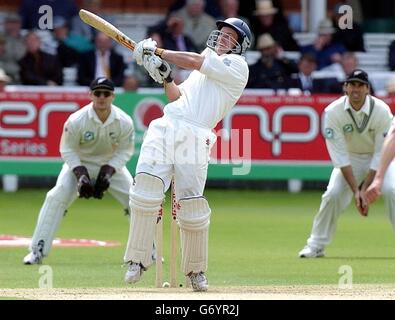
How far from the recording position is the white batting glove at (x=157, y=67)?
10.4 m

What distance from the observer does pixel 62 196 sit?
13.3 metres

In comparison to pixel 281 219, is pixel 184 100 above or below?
above

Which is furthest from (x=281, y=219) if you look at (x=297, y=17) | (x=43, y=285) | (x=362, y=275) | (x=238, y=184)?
(x=297, y=17)

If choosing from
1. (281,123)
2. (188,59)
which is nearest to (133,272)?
(188,59)

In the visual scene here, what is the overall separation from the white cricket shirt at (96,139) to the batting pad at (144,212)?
A: 2939 mm

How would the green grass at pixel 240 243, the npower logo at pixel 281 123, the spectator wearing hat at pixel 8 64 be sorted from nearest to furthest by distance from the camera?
the green grass at pixel 240 243, the npower logo at pixel 281 123, the spectator wearing hat at pixel 8 64

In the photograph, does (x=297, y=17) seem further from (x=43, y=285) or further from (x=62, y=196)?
(x=43, y=285)

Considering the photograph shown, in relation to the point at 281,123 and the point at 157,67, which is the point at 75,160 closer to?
the point at 157,67

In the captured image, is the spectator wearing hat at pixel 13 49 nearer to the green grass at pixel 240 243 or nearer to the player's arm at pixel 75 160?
the green grass at pixel 240 243

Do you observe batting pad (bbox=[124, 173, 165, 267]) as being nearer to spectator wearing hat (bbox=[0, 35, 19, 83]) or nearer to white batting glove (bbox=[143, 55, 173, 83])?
white batting glove (bbox=[143, 55, 173, 83])

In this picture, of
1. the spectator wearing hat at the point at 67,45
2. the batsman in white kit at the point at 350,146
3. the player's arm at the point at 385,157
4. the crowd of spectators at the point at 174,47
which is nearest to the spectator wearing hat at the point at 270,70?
the crowd of spectators at the point at 174,47

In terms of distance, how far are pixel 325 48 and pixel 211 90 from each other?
11631 millimetres

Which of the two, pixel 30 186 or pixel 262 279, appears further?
pixel 30 186
